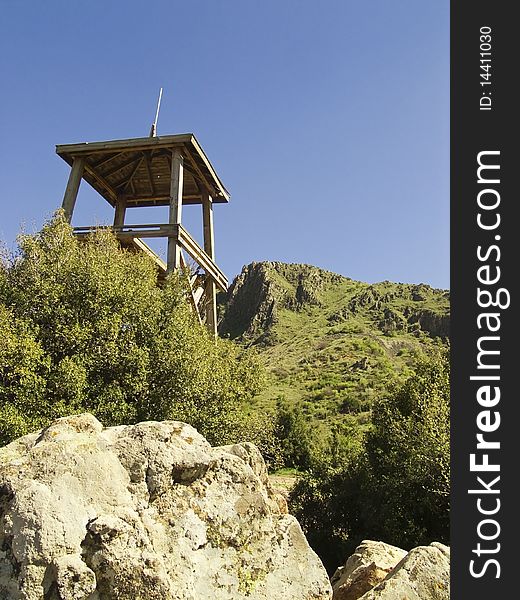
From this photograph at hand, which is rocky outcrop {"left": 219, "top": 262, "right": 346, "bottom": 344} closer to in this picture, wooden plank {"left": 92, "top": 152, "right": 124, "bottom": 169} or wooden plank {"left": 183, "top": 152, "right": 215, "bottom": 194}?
wooden plank {"left": 183, "top": 152, "right": 215, "bottom": 194}

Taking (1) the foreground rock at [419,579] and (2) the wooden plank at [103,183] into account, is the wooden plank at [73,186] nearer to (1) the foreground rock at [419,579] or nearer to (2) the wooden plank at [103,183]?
(2) the wooden plank at [103,183]

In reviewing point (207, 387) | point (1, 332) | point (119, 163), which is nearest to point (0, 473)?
point (1, 332)

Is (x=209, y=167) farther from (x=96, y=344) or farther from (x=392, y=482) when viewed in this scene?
(x=392, y=482)

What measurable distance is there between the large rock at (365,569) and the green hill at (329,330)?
26342mm

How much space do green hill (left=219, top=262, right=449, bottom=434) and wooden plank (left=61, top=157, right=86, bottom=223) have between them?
2361cm

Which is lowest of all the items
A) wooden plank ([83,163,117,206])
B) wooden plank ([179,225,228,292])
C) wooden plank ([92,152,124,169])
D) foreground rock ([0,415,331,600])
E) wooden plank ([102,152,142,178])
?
foreground rock ([0,415,331,600])

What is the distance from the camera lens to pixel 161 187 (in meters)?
20.8

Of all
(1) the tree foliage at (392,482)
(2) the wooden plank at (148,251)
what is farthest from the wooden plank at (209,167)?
(1) the tree foliage at (392,482)

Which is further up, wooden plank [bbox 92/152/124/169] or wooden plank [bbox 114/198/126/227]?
wooden plank [bbox 92/152/124/169]

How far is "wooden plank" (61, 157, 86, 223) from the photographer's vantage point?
16859 millimetres

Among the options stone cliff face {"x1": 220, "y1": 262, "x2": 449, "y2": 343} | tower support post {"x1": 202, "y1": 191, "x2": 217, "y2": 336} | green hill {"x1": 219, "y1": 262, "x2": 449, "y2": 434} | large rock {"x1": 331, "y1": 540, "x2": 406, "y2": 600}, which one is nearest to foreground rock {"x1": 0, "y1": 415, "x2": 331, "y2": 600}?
large rock {"x1": 331, "y1": 540, "x2": 406, "y2": 600}

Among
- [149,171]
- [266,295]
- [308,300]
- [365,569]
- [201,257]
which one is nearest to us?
[365,569]

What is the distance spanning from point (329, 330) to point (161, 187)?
2647 inches

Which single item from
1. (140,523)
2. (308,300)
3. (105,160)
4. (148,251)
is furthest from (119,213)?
(308,300)
